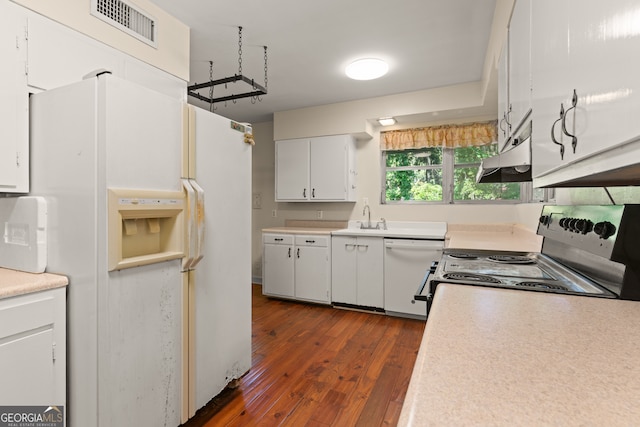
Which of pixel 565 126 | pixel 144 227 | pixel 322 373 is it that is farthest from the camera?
pixel 322 373

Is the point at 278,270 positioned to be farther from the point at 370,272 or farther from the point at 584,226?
the point at 584,226

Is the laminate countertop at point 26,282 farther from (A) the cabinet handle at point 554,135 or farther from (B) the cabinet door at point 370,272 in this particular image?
(B) the cabinet door at point 370,272

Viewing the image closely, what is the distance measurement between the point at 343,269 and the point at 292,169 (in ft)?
4.96

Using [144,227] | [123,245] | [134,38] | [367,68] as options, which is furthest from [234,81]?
[123,245]

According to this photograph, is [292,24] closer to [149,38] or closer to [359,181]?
[149,38]

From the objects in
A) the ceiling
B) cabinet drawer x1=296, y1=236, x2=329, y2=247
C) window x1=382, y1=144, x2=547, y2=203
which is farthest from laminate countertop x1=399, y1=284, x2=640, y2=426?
window x1=382, y1=144, x2=547, y2=203

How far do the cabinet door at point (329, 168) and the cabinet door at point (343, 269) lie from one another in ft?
2.05

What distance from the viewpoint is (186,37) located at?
2271 millimetres

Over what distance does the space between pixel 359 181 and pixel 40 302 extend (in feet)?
11.4

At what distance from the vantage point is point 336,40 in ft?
8.20

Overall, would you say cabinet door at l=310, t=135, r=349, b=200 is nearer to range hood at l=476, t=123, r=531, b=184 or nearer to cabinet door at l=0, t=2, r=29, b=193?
range hood at l=476, t=123, r=531, b=184

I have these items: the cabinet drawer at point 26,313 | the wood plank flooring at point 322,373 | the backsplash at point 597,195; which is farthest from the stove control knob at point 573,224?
the cabinet drawer at point 26,313

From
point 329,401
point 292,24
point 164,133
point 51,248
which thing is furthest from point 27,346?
point 292,24

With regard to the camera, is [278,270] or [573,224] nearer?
[573,224]
